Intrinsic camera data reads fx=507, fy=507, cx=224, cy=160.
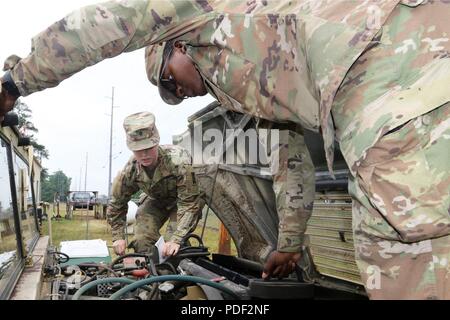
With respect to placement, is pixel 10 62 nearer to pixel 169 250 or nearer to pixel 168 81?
pixel 168 81

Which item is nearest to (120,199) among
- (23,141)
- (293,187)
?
(23,141)

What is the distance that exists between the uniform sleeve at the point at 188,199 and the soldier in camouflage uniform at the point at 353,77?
2.66 metres

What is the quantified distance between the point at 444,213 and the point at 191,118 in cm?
300

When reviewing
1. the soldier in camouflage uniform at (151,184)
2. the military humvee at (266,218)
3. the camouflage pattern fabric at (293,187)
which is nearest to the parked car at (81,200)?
the soldier in camouflage uniform at (151,184)

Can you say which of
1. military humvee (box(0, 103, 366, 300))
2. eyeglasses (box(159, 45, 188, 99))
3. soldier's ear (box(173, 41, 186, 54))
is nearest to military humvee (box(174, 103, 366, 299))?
military humvee (box(0, 103, 366, 300))

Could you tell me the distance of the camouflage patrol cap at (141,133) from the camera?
412 cm

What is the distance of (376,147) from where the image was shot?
1349 millimetres

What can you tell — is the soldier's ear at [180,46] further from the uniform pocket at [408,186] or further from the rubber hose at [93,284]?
the rubber hose at [93,284]

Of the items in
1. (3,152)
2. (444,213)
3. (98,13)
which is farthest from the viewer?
(3,152)

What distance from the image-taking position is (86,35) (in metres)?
1.55

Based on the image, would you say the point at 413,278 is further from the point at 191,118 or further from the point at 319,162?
the point at 191,118

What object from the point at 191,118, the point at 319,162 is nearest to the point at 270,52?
the point at 319,162

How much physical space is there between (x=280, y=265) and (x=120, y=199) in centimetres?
264

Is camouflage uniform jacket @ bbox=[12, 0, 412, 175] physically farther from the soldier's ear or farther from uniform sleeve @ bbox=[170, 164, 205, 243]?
uniform sleeve @ bbox=[170, 164, 205, 243]
